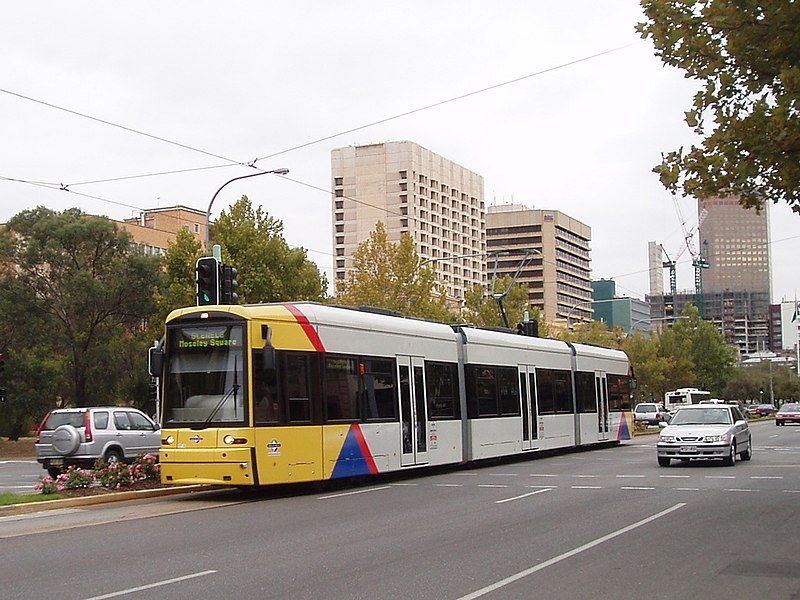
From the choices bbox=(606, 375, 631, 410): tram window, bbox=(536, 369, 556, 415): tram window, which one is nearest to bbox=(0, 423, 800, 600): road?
bbox=(536, 369, 556, 415): tram window

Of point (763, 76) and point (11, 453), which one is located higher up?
point (763, 76)

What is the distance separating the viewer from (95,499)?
60.3ft

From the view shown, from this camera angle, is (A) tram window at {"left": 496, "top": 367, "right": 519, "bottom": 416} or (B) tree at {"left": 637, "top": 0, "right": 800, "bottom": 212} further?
(A) tram window at {"left": 496, "top": 367, "right": 519, "bottom": 416}

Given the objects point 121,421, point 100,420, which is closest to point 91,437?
point 100,420

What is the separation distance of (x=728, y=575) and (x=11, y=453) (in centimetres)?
4265

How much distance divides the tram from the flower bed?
5.31 feet

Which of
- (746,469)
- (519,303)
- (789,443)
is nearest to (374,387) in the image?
(746,469)

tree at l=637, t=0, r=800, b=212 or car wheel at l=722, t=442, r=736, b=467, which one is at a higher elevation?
tree at l=637, t=0, r=800, b=212

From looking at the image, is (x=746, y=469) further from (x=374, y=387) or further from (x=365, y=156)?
(x=365, y=156)

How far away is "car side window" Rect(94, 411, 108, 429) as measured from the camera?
27.0 m

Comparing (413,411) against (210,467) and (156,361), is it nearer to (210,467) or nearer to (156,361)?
(210,467)

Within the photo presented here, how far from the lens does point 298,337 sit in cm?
1958

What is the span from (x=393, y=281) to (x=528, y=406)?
1814cm

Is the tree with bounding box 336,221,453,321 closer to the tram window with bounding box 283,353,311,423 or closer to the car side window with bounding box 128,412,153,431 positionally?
the car side window with bounding box 128,412,153,431
